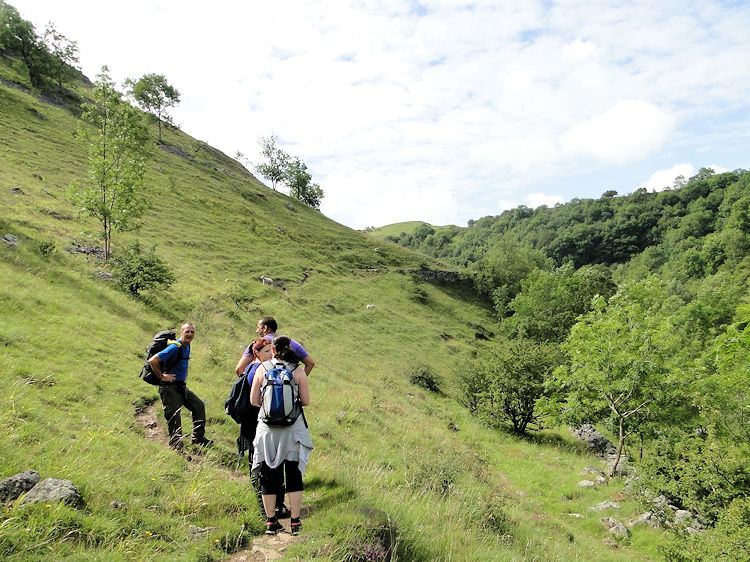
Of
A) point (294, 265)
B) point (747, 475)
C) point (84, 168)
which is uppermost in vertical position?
point (84, 168)

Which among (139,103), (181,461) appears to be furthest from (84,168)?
(181,461)

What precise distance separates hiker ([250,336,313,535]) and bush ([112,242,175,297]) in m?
18.9

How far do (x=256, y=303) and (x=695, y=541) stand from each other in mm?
29815

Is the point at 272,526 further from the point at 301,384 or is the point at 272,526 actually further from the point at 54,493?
the point at 54,493

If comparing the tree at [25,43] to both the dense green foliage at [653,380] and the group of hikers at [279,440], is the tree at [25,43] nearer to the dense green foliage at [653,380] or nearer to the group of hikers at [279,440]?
the dense green foliage at [653,380]

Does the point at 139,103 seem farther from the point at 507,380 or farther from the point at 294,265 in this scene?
the point at 507,380

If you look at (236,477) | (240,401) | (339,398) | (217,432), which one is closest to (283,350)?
(240,401)

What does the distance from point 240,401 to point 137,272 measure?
18.4 meters

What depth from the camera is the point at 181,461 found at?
6.74 meters

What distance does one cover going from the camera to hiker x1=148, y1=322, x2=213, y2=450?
7.54 meters

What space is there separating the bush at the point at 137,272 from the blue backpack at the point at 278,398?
19.1 meters

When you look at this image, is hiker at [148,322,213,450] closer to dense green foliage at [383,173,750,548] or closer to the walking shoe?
the walking shoe

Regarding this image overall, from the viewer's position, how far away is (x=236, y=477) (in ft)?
22.6

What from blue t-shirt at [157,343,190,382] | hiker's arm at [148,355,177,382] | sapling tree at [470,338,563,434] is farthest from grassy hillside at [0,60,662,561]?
sapling tree at [470,338,563,434]
